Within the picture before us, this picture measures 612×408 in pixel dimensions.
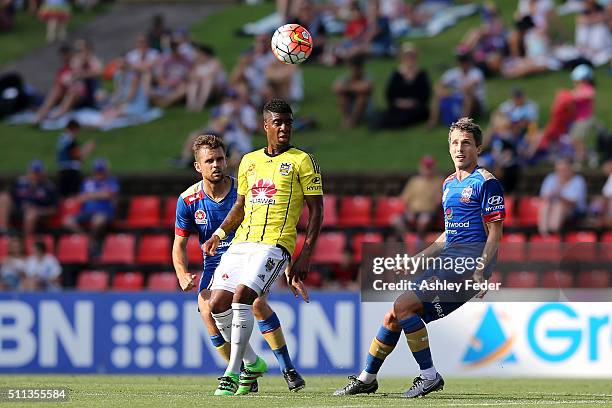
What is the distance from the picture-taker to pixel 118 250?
21094 millimetres

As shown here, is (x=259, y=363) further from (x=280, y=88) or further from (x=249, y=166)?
(x=280, y=88)

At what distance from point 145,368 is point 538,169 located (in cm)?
870

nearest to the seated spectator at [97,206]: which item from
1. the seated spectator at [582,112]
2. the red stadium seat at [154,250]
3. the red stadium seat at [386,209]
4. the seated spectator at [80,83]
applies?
the red stadium seat at [154,250]

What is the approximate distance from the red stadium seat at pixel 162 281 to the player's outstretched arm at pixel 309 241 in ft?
31.2

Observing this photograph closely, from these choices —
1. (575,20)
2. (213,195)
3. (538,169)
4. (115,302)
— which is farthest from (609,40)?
(213,195)

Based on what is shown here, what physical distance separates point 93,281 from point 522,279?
25.3 feet

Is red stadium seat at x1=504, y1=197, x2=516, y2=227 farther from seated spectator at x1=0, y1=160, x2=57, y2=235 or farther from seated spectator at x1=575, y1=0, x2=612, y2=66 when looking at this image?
seated spectator at x1=0, y1=160, x2=57, y2=235

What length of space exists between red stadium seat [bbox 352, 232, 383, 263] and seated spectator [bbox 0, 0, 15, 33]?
622 inches

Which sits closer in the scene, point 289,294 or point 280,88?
point 289,294

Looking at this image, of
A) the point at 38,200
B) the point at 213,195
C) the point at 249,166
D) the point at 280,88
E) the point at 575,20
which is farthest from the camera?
the point at 575,20

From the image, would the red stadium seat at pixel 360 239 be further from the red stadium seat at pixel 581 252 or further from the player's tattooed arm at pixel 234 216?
the player's tattooed arm at pixel 234 216

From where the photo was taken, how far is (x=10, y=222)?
22.3m

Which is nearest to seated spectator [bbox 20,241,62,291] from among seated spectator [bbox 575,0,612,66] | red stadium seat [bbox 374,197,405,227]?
red stadium seat [bbox 374,197,405,227]

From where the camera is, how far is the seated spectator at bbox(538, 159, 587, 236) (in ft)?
64.3
